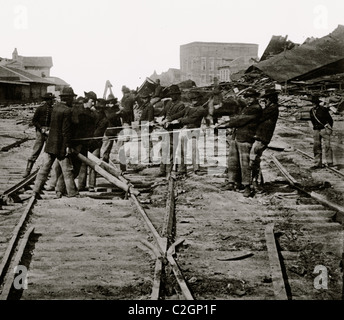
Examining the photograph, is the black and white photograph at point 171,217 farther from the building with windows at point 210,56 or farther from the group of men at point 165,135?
the building with windows at point 210,56

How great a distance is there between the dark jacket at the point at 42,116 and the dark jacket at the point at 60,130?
1.91 metres

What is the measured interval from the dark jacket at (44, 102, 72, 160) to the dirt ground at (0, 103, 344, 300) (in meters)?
0.96

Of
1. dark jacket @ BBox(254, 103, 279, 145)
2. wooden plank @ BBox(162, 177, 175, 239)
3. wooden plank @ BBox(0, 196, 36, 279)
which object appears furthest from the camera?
dark jacket @ BBox(254, 103, 279, 145)

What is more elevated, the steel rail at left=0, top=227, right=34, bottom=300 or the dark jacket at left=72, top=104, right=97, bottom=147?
the dark jacket at left=72, top=104, right=97, bottom=147

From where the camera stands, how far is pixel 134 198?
7.83 m

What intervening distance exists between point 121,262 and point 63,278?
2.43ft

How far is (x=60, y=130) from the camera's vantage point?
773 cm

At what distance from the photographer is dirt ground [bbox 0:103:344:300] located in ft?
14.7

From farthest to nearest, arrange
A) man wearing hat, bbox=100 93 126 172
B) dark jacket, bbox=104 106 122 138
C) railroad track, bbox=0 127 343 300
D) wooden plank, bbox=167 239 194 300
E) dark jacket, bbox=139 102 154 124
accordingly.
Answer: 1. dark jacket, bbox=139 102 154 124
2. dark jacket, bbox=104 106 122 138
3. man wearing hat, bbox=100 93 126 172
4. railroad track, bbox=0 127 343 300
5. wooden plank, bbox=167 239 194 300

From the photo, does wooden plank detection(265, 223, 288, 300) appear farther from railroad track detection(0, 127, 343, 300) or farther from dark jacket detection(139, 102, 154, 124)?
dark jacket detection(139, 102, 154, 124)

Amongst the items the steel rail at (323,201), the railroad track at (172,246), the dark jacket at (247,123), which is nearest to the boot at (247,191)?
the railroad track at (172,246)

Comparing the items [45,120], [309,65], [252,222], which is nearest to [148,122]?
[45,120]

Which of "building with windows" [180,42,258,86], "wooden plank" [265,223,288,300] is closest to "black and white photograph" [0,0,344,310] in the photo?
"wooden plank" [265,223,288,300]

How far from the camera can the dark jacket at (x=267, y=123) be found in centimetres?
798
